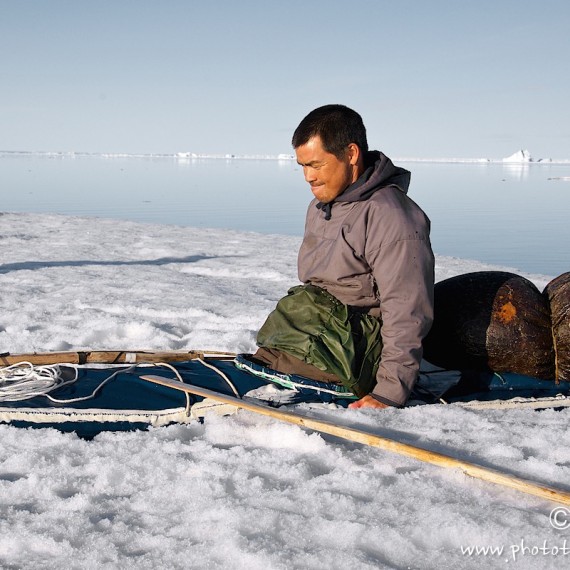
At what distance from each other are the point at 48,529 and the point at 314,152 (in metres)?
1.91

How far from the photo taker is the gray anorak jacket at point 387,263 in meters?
3.12

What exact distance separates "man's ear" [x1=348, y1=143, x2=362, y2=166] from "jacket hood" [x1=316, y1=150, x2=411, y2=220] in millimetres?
79

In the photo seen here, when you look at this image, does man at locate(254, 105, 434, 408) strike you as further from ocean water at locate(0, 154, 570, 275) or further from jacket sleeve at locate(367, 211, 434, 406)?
ocean water at locate(0, 154, 570, 275)

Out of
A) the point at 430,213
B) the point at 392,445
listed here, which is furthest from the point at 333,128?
the point at 430,213

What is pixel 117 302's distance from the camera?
20.8 feet

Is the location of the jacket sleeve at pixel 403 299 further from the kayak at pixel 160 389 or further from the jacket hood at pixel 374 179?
the kayak at pixel 160 389

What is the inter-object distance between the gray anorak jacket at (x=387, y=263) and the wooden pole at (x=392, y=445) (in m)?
0.42

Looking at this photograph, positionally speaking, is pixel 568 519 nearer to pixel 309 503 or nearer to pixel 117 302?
pixel 309 503

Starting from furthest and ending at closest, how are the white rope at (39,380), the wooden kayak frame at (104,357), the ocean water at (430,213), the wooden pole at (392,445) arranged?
the ocean water at (430,213), the wooden kayak frame at (104,357), the white rope at (39,380), the wooden pole at (392,445)

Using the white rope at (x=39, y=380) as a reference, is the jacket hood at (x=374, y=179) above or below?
above

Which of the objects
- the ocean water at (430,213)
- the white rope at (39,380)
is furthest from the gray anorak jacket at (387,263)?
the ocean water at (430,213)

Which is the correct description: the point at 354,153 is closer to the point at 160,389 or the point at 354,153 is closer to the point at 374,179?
the point at 374,179

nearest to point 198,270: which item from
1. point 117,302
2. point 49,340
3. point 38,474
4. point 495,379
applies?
point 117,302

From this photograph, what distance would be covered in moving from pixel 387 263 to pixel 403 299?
176mm
